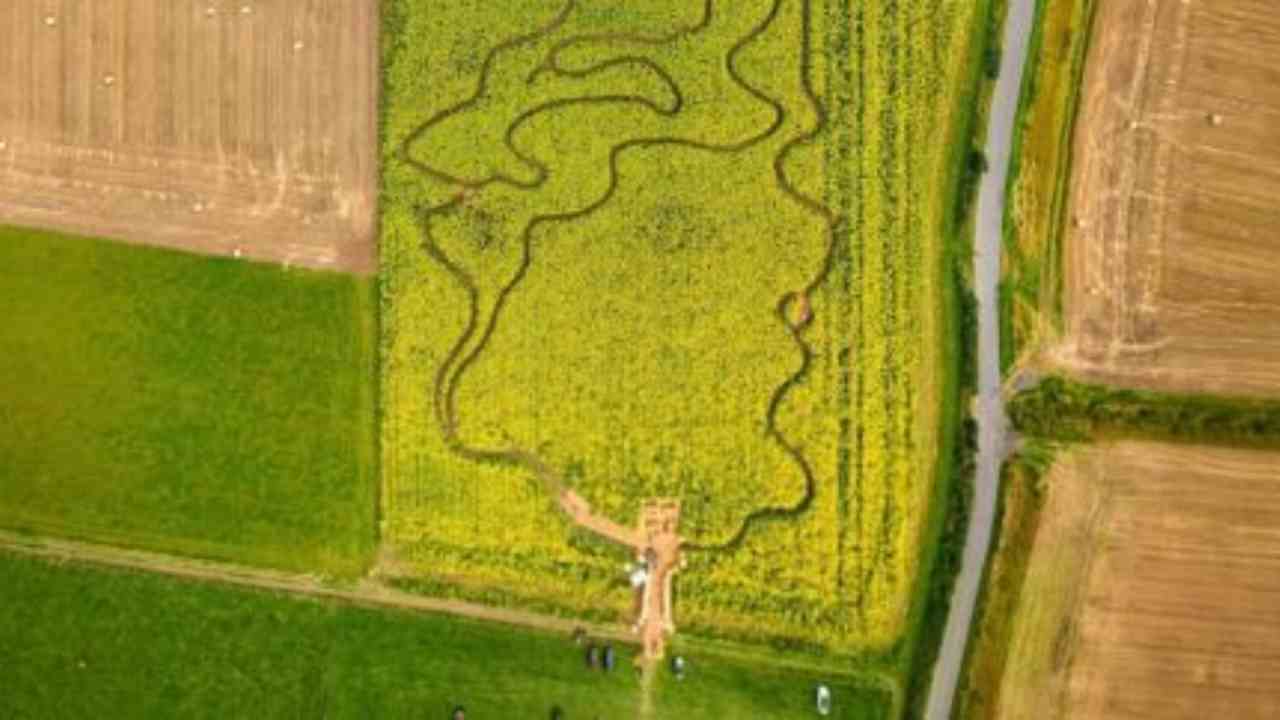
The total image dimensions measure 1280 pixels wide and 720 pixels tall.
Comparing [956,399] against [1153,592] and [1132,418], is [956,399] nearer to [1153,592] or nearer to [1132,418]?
[1132,418]

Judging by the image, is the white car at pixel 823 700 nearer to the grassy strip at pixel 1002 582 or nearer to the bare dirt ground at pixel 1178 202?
the grassy strip at pixel 1002 582

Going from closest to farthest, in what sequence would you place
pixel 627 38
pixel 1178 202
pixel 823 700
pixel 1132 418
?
1. pixel 823 700
2. pixel 1132 418
3. pixel 1178 202
4. pixel 627 38

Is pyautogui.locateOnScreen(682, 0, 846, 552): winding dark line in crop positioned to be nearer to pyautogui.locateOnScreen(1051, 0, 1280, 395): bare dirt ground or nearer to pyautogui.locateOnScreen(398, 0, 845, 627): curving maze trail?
pyautogui.locateOnScreen(398, 0, 845, 627): curving maze trail

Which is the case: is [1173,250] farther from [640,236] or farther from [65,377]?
[65,377]

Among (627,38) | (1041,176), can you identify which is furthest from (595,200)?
(1041,176)

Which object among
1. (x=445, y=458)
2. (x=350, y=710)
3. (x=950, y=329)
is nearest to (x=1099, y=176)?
(x=950, y=329)

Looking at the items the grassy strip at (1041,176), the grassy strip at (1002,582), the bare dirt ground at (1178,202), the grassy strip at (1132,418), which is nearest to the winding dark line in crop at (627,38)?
the grassy strip at (1041,176)
